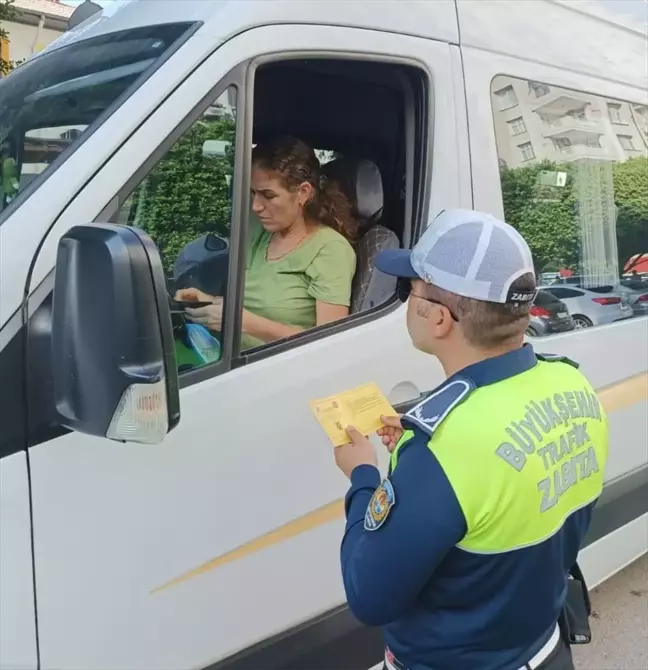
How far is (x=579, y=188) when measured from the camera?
2922 mm

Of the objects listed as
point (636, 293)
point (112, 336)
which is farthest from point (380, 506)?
point (636, 293)

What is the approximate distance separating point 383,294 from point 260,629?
3.27 ft

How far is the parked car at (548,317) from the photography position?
2652 millimetres

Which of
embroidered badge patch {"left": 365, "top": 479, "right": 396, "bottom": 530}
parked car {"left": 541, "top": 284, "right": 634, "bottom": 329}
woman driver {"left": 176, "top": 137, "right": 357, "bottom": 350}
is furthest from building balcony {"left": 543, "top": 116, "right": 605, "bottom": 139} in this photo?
embroidered badge patch {"left": 365, "top": 479, "right": 396, "bottom": 530}

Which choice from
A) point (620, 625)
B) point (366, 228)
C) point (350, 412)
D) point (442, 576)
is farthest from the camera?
point (620, 625)

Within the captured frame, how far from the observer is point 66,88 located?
1.98 metres

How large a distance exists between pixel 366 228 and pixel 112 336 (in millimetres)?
1513

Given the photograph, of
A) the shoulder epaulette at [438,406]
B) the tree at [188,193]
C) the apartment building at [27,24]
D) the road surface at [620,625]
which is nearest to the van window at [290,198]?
the tree at [188,193]

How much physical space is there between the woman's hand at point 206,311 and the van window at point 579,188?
1.10 meters

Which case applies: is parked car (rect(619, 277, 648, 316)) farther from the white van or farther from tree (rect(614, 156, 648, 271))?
the white van

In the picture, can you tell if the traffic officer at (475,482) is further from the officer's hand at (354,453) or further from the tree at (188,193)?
the tree at (188,193)

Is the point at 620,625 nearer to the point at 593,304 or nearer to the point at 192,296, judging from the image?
the point at 593,304

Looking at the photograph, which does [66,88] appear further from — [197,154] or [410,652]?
[410,652]

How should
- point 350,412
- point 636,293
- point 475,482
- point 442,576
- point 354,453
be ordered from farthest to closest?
1. point 636,293
2. point 350,412
3. point 354,453
4. point 442,576
5. point 475,482
